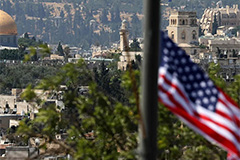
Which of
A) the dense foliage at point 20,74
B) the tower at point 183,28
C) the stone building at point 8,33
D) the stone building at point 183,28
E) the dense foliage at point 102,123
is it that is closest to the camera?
the dense foliage at point 102,123

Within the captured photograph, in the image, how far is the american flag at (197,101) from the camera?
42.2ft

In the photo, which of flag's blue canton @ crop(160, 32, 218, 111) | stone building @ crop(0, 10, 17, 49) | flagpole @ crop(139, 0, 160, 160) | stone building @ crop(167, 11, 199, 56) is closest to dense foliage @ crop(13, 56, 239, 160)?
flag's blue canton @ crop(160, 32, 218, 111)

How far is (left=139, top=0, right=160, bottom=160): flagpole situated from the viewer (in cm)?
1253

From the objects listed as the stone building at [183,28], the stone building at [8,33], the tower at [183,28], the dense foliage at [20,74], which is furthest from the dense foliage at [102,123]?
the stone building at [8,33]

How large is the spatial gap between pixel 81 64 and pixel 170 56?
432cm

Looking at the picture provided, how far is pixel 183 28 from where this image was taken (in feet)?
580

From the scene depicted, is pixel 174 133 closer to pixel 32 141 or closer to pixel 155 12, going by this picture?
pixel 155 12

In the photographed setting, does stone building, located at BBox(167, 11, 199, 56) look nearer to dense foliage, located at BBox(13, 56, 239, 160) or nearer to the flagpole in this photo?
dense foliage, located at BBox(13, 56, 239, 160)

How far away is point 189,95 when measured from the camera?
13.0m

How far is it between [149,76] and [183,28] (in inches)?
6481

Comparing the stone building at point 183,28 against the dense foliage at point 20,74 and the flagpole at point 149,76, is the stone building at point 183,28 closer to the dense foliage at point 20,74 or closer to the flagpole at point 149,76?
the dense foliage at point 20,74

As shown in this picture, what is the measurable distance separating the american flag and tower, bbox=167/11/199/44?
16088 centimetres

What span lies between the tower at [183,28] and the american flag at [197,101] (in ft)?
528

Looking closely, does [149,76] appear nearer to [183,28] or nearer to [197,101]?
[197,101]
